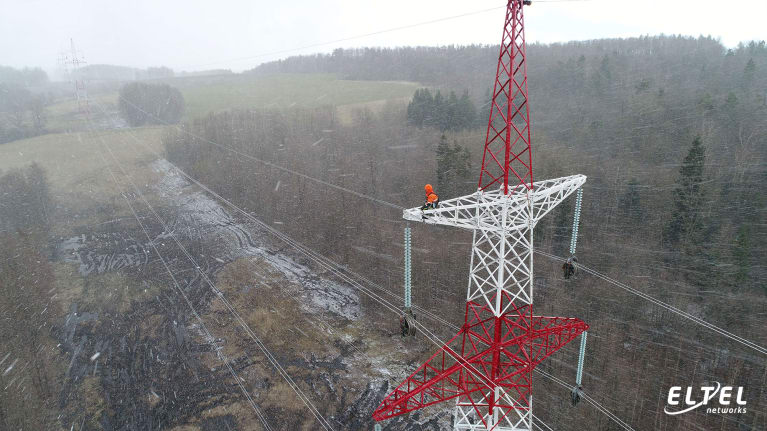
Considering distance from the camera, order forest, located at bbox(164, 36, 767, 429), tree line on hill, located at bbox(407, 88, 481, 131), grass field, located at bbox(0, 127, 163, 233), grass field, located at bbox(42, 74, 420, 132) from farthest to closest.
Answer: grass field, located at bbox(42, 74, 420, 132)
grass field, located at bbox(0, 127, 163, 233)
tree line on hill, located at bbox(407, 88, 481, 131)
forest, located at bbox(164, 36, 767, 429)

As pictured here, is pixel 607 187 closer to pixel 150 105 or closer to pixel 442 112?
pixel 442 112

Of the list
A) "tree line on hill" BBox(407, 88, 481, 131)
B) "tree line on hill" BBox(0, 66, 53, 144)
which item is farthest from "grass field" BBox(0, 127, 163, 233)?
"tree line on hill" BBox(407, 88, 481, 131)

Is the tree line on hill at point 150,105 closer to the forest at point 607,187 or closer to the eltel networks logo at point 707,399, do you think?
the forest at point 607,187

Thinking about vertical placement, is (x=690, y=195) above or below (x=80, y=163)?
above

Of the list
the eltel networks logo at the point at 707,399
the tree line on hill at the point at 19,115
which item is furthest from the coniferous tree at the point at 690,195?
the tree line on hill at the point at 19,115

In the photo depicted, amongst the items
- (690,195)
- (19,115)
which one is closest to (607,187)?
(690,195)

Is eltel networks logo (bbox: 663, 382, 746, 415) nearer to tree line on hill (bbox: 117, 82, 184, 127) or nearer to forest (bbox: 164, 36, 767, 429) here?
forest (bbox: 164, 36, 767, 429)
